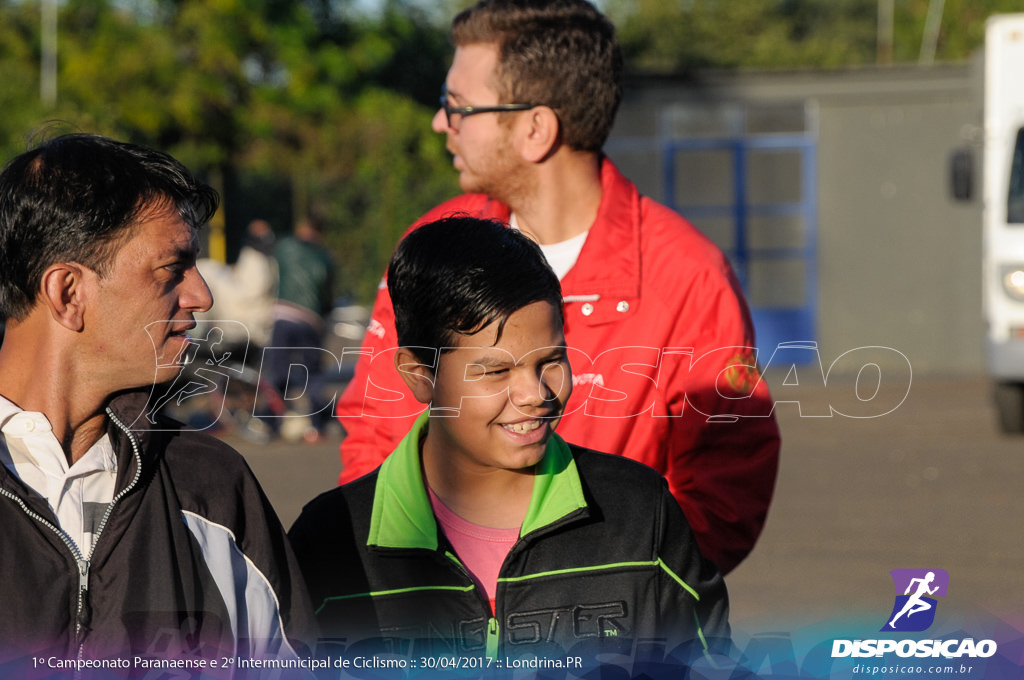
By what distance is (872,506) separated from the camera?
8.67 metres

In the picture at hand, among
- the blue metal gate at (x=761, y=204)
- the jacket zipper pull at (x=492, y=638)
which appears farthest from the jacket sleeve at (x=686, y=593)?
the blue metal gate at (x=761, y=204)

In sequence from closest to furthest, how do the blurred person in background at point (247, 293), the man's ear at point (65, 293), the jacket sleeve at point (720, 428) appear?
the man's ear at point (65, 293) < the jacket sleeve at point (720, 428) < the blurred person in background at point (247, 293)

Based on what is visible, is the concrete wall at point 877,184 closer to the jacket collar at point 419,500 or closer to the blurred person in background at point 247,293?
the blurred person in background at point 247,293

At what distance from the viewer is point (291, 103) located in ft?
79.7

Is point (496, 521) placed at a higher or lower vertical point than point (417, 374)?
lower

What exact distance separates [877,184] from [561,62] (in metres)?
16.4

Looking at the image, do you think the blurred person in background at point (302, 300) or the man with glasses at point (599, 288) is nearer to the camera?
the man with glasses at point (599, 288)

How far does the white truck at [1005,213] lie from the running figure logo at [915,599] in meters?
9.16

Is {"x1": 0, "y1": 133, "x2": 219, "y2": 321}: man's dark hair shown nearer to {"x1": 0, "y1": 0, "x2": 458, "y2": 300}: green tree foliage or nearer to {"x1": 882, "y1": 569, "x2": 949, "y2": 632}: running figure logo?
{"x1": 882, "y1": 569, "x2": 949, "y2": 632}: running figure logo

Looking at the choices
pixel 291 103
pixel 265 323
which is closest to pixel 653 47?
pixel 291 103

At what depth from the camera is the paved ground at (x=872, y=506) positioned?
6363 millimetres

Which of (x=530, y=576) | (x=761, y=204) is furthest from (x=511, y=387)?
(x=761, y=204)

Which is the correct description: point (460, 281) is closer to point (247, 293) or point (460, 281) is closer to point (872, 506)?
point (872, 506)

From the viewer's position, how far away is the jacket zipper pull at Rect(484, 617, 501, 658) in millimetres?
2185
